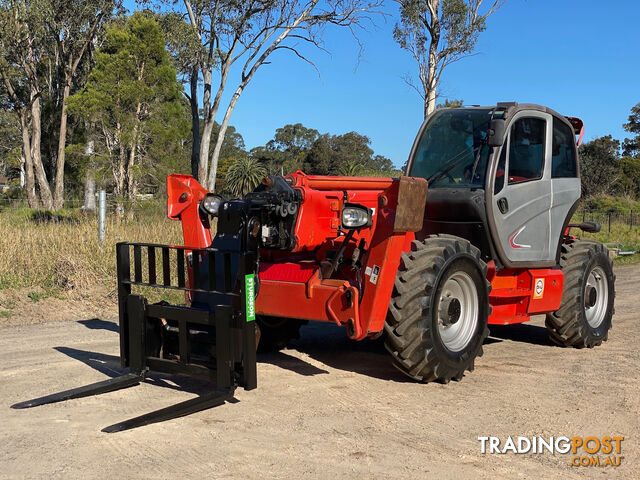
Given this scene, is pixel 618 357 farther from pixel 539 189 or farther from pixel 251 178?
pixel 251 178

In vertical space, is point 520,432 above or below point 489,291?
below

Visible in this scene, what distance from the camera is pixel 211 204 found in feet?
21.0

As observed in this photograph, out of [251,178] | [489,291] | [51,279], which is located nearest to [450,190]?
[489,291]

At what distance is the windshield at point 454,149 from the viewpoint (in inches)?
280

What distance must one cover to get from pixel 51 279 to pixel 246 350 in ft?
21.8

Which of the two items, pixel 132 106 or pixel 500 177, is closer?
pixel 500 177

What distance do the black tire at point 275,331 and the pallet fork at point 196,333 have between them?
1.36 m

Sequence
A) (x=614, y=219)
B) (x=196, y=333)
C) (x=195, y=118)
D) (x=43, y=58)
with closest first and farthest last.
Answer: (x=196, y=333), (x=614, y=219), (x=195, y=118), (x=43, y=58)

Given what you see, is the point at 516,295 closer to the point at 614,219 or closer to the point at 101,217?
→ the point at 101,217

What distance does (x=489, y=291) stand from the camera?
6641mm

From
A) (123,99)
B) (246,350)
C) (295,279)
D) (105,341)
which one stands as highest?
(123,99)

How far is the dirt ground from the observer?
14.0ft

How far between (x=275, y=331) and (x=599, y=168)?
42.6 metres

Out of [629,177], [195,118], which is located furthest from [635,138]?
[195,118]
